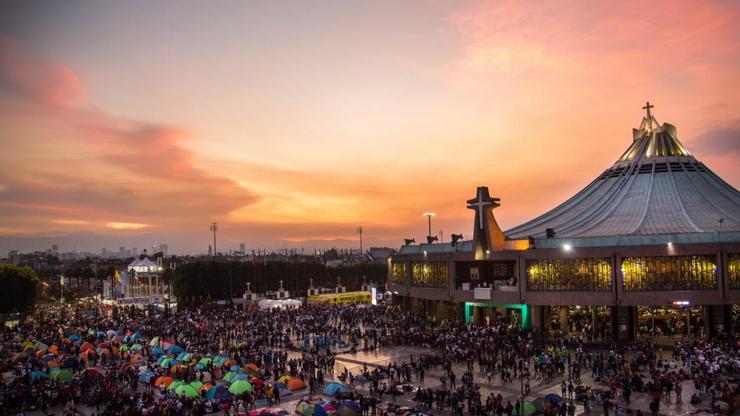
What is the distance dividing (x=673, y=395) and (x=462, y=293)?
28.0 meters

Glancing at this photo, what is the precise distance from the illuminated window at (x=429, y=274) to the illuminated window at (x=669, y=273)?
18197 mm

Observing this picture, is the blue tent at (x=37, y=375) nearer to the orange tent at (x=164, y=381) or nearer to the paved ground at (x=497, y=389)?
the paved ground at (x=497, y=389)

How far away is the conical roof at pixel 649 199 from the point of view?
170 feet

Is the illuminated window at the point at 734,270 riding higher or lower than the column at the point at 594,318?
higher

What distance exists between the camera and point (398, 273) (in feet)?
232

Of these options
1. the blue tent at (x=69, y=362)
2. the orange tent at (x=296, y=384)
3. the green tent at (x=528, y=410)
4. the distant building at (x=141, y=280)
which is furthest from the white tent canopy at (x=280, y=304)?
the green tent at (x=528, y=410)

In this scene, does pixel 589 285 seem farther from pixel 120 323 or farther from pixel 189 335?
pixel 120 323

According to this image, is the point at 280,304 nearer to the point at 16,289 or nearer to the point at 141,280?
the point at 16,289

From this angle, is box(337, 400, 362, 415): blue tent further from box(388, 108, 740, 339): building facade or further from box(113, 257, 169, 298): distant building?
box(113, 257, 169, 298): distant building

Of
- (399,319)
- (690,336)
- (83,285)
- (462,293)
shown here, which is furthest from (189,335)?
(83,285)

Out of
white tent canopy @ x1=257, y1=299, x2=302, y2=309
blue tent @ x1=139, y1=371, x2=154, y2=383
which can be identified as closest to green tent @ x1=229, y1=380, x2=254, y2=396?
blue tent @ x1=139, y1=371, x2=154, y2=383

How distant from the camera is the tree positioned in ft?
232

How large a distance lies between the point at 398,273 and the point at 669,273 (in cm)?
3260

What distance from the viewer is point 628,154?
223ft
